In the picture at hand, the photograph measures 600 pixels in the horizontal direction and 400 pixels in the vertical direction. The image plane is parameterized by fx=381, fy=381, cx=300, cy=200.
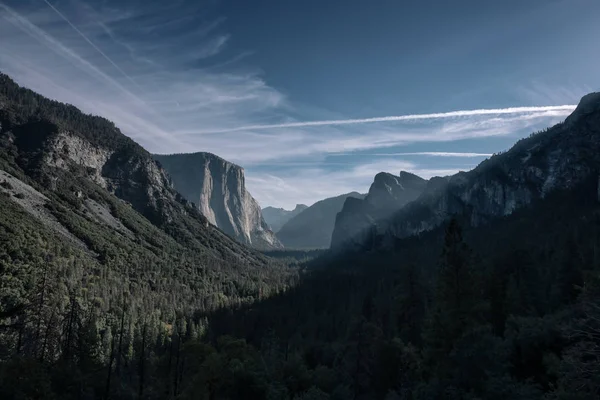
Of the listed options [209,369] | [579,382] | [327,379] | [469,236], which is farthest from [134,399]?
[469,236]

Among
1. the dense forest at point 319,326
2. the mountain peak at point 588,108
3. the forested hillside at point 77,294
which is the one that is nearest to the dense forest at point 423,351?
the dense forest at point 319,326

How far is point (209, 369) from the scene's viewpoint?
3569 cm

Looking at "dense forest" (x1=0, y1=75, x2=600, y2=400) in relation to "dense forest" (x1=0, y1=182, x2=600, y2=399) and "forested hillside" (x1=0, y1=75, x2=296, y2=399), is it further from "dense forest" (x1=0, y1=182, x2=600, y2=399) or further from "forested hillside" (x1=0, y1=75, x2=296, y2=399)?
"forested hillside" (x1=0, y1=75, x2=296, y2=399)

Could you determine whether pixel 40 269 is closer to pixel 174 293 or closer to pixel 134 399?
pixel 174 293

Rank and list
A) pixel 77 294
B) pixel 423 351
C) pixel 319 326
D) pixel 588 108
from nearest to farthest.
Answer: pixel 423 351 < pixel 77 294 < pixel 319 326 < pixel 588 108

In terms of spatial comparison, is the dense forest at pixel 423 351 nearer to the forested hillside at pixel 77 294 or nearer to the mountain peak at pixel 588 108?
the forested hillside at pixel 77 294

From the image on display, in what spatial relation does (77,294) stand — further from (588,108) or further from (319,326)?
(588,108)

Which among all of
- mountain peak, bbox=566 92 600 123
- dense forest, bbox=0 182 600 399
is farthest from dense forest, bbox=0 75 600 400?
mountain peak, bbox=566 92 600 123

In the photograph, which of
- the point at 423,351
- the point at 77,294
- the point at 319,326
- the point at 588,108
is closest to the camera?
the point at 423,351

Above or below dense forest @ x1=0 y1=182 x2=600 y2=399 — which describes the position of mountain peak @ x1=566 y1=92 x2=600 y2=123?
above

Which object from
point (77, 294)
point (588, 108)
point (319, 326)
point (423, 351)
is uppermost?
point (588, 108)

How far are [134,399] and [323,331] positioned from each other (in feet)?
214

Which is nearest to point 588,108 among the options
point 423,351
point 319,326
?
point 319,326

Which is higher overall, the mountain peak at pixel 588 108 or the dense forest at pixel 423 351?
the mountain peak at pixel 588 108
